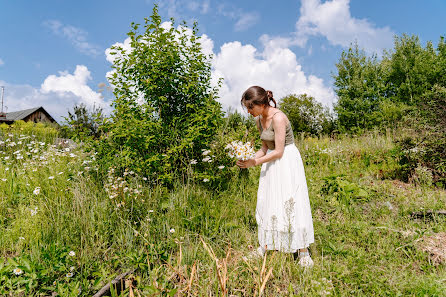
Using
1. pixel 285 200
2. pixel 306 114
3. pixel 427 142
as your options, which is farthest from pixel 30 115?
pixel 427 142

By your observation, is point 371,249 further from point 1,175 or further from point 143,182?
point 1,175

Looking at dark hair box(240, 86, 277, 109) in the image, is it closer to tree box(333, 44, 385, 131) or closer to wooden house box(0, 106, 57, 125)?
tree box(333, 44, 385, 131)

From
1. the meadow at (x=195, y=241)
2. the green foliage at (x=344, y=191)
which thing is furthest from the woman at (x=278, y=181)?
the green foliage at (x=344, y=191)

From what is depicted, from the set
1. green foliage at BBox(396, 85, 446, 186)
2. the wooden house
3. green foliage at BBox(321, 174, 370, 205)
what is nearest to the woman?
green foliage at BBox(321, 174, 370, 205)

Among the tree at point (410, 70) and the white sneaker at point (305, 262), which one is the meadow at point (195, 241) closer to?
the white sneaker at point (305, 262)

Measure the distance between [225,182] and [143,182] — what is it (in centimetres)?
134

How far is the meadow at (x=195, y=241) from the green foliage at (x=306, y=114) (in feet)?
56.6

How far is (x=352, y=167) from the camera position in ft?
22.4

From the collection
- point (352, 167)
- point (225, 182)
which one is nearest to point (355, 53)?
point (352, 167)

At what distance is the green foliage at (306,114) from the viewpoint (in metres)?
21.7

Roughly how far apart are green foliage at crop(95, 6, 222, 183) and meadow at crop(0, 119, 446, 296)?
34 cm

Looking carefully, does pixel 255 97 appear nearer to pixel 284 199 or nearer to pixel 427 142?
pixel 284 199

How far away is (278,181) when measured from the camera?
2.98m

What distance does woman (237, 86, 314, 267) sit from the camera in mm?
2893
